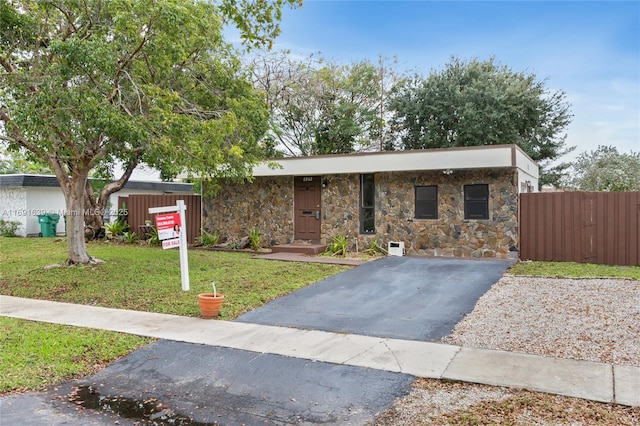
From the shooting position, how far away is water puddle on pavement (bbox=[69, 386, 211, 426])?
3.72 meters

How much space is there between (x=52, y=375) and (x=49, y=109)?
16.1 feet

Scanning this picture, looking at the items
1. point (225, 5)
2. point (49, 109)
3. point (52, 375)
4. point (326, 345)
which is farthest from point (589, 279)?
point (49, 109)

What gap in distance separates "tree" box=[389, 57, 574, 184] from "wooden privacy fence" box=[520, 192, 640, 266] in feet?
37.1

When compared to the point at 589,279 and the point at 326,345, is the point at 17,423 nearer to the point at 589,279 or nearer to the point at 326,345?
the point at 326,345

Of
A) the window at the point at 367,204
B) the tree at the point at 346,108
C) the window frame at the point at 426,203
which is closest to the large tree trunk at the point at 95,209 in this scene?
the window at the point at 367,204

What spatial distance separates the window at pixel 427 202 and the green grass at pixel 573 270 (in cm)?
261

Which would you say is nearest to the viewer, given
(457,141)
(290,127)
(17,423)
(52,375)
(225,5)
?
(17,423)

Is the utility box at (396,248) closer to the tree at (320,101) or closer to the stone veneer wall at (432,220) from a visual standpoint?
the stone veneer wall at (432,220)

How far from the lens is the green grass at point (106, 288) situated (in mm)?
5020

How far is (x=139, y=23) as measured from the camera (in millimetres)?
8141

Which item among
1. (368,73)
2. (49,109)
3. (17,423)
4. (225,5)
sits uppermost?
(368,73)

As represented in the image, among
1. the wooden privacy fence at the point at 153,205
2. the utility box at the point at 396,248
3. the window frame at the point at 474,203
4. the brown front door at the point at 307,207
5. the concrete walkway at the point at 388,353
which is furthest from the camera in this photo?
the wooden privacy fence at the point at 153,205

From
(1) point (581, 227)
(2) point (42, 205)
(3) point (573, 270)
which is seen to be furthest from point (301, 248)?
(2) point (42, 205)

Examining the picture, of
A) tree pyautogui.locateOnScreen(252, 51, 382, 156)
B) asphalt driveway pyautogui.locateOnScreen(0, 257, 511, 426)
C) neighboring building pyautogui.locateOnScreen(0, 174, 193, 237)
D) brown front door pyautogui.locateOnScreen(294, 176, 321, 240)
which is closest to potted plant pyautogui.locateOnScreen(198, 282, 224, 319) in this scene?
asphalt driveway pyautogui.locateOnScreen(0, 257, 511, 426)
